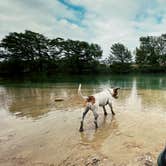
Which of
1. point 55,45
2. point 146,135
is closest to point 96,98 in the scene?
point 146,135

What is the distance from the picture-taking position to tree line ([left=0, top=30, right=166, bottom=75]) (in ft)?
179

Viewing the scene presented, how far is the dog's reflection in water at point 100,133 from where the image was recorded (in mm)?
5045

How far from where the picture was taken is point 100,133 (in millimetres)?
5715

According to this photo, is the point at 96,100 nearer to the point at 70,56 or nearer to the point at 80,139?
the point at 80,139

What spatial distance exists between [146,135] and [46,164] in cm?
301

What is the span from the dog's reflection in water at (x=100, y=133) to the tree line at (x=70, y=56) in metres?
50.8

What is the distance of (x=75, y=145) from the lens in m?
4.82

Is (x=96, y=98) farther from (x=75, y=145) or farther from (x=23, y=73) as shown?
(x=23, y=73)

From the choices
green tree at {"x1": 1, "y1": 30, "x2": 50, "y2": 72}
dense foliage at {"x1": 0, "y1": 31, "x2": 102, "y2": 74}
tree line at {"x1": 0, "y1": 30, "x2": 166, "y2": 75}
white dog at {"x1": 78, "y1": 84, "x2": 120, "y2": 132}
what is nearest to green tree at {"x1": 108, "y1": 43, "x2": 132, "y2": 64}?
tree line at {"x1": 0, "y1": 30, "x2": 166, "y2": 75}

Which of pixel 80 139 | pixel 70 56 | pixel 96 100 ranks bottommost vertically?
pixel 80 139

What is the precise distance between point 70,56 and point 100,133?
A: 56257mm

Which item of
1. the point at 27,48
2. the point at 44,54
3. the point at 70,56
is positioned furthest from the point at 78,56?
the point at 27,48

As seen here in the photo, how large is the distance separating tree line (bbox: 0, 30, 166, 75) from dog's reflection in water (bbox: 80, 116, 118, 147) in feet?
167

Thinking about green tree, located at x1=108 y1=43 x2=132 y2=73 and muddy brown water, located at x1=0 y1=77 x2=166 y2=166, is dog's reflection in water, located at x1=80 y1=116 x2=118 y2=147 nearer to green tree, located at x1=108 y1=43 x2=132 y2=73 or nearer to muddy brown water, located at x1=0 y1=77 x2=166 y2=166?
muddy brown water, located at x1=0 y1=77 x2=166 y2=166
